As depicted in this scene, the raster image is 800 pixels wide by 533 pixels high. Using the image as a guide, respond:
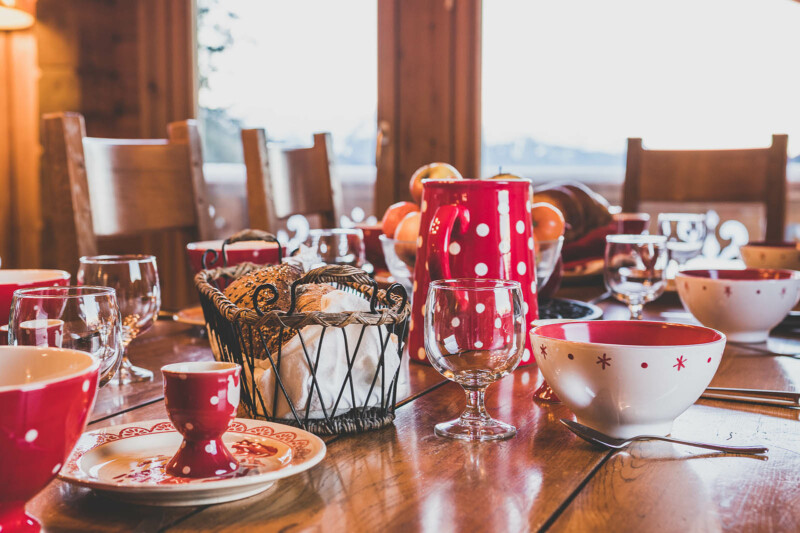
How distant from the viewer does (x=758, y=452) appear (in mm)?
605

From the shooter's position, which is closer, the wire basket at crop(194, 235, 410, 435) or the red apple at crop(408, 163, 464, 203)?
the wire basket at crop(194, 235, 410, 435)

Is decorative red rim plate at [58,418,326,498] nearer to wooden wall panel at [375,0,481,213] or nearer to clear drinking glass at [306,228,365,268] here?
clear drinking glass at [306,228,365,268]

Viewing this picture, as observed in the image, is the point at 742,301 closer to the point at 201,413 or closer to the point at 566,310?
the point at 566,310

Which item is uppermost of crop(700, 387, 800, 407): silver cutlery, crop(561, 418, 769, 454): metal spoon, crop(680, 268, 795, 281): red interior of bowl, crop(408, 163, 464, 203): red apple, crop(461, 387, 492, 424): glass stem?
crop(408, 163, 464, 203): red apple

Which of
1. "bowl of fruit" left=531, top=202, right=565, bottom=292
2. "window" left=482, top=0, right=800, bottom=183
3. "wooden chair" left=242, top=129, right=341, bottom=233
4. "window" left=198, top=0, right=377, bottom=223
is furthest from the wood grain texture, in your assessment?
"window" left=198, top=0, right=377, bottom=223

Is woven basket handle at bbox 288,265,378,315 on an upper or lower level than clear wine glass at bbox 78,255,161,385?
upper

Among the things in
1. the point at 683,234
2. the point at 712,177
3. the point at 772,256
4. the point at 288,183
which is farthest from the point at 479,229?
the point at 712,177

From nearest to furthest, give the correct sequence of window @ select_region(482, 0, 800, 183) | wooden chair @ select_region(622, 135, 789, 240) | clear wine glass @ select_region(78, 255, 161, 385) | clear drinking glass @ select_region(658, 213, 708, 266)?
clear wine glass @ select_region(78, 255, 161, 385), clear drinking glass @ select_region(658, 213, 708, 266), wooden chair @ select_region(622, 135, 789, 240), window @ select_region(482, 0, 800, 183)

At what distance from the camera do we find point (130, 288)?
0.85 m

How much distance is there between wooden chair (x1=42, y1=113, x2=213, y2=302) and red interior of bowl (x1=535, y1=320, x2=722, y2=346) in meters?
1.02

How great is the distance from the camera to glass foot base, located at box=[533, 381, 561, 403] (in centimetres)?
75

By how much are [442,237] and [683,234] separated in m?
0.99

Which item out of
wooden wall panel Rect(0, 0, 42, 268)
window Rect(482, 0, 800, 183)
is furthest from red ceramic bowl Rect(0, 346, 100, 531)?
wooden wall panel Rect(0, 0, 42, 268)

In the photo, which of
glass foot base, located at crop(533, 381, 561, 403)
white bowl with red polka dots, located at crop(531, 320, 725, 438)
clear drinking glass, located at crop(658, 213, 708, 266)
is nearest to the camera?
white bowl with red polka dots, located at crop(531, 320, 725, 438)
